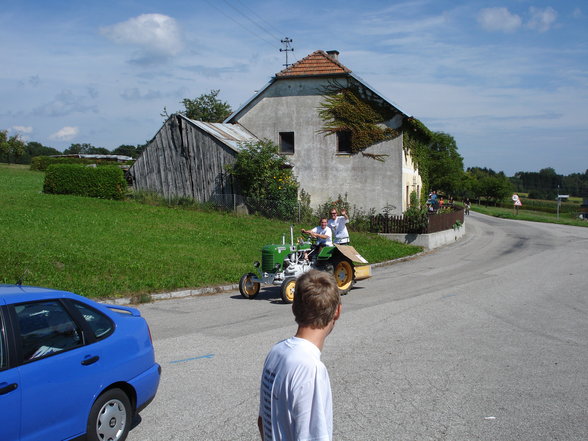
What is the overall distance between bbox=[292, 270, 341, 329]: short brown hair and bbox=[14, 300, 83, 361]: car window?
2579 millimetres

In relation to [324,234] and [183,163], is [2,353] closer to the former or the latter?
[324,234]

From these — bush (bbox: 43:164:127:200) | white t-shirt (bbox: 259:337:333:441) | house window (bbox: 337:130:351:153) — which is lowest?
white t-shirt (bbox: 259:337:333:441)

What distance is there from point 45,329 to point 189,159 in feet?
86.6

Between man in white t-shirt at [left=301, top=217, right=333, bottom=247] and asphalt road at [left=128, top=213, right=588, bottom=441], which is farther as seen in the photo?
man in white t-shirt at [left=301, top=217, right=333, bottom=247]

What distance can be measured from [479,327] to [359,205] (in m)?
19.7

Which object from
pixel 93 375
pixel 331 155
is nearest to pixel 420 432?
pixel 93 375

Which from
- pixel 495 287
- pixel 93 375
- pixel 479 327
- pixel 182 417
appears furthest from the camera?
pixel 495 287

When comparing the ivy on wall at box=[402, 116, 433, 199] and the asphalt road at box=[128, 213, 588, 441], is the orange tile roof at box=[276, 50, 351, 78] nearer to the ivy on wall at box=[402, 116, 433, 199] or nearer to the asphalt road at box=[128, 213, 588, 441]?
the ivy on wall at box=[402, 116, 433, 199]

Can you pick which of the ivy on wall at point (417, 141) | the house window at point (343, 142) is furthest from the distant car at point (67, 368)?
the house window at point (343, 142)

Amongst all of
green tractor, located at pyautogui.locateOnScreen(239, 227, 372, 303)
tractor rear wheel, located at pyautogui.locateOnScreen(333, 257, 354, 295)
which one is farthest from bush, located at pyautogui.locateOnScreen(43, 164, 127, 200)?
tractor rear wheel, located at pyautogui.locateOnScreen(333, 257, 354, 295)

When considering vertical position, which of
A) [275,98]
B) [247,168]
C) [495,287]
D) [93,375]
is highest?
[275,98]

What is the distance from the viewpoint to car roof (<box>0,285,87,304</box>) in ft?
14.4

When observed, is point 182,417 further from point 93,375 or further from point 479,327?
point 479,327

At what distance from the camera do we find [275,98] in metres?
31.0
